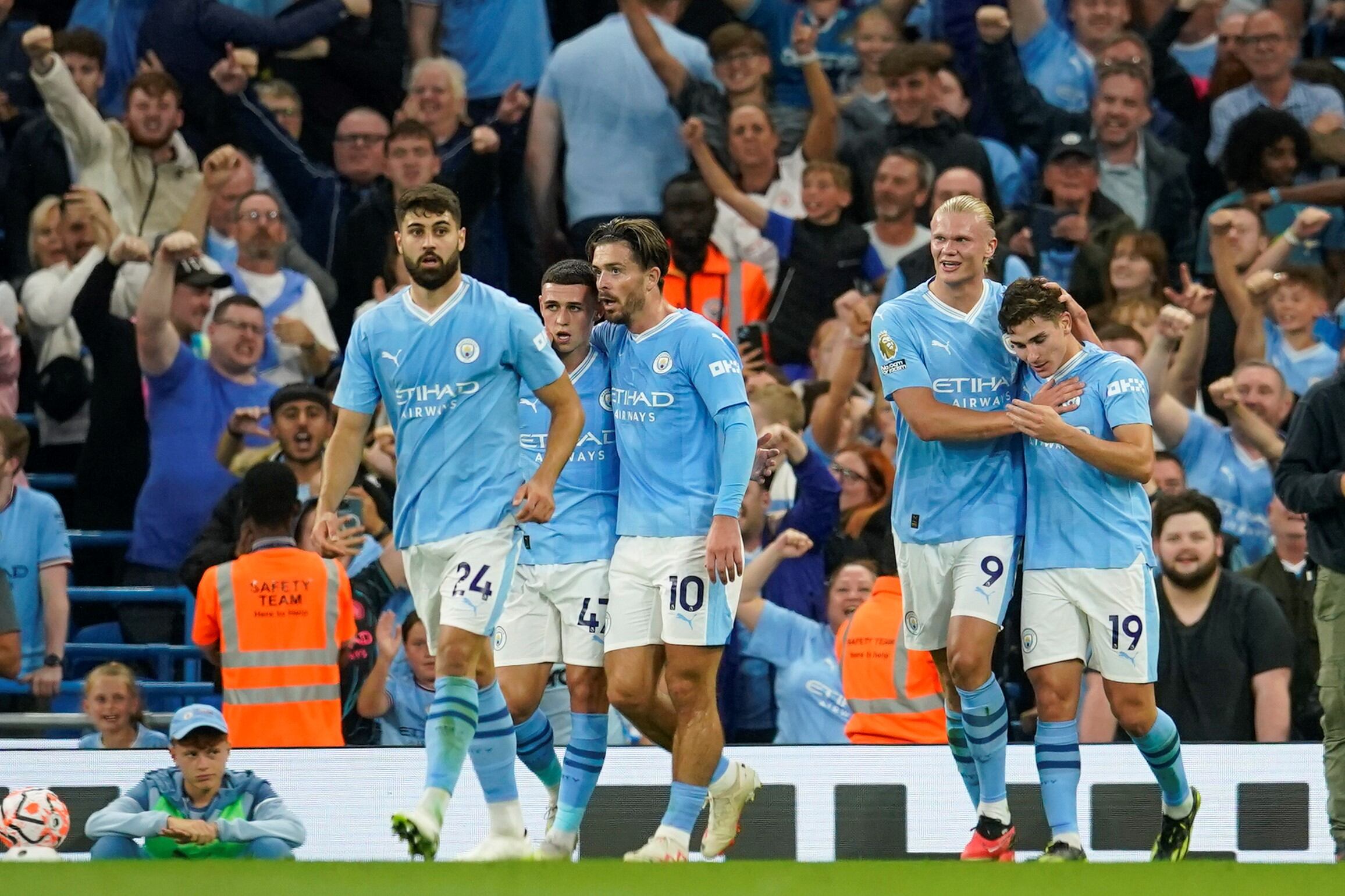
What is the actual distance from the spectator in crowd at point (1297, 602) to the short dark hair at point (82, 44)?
809cm

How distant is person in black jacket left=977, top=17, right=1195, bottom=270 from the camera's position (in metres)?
12.5

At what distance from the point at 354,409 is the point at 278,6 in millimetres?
6934

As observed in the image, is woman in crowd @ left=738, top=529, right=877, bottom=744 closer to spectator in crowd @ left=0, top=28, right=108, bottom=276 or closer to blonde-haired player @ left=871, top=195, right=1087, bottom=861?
blonde-haired player @ left=871, top=195, right=1087, bottom=861

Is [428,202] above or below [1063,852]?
above

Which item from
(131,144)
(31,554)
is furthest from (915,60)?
(31,554)

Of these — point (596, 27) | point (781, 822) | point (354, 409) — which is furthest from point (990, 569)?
point (596, 27)

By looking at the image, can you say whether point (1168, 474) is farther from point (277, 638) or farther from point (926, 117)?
point (277, 638)

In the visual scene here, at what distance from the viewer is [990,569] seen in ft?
24.7

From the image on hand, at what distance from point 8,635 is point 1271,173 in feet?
27.6

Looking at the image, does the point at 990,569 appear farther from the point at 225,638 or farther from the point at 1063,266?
the point at 1063,266

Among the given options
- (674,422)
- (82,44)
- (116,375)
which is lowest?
(674,422)

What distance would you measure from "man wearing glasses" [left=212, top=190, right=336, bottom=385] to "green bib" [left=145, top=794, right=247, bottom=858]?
4303 mm

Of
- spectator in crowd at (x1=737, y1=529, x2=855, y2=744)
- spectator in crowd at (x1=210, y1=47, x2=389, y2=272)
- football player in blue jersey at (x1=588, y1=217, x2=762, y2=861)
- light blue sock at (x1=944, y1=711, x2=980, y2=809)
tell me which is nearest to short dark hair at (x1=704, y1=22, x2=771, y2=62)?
spectator in crowd at (x1=210, y1=47, x2=389, y2=272)

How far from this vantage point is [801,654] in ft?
32.3
